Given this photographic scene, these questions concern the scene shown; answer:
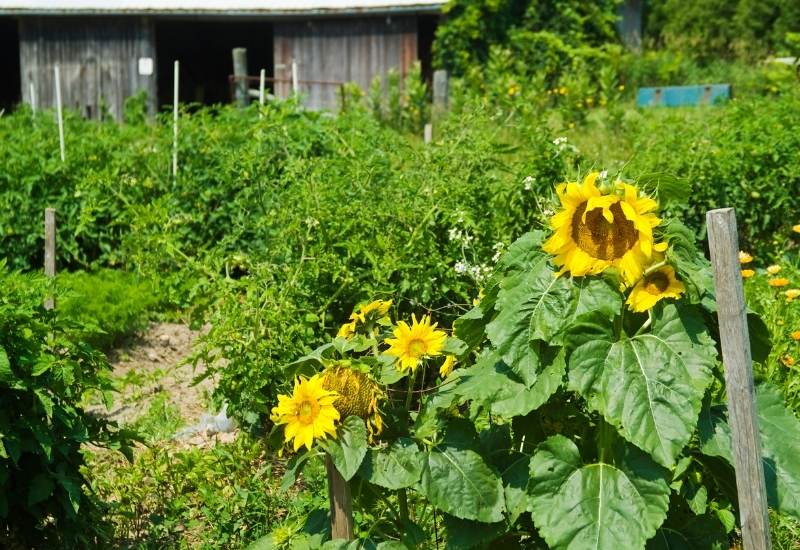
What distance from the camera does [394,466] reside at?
3.06m

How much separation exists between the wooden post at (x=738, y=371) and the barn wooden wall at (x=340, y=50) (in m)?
15.8

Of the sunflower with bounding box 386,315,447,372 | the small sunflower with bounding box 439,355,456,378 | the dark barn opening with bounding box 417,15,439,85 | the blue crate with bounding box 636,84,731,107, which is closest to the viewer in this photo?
the sunflower with bounding box 386,315,447,372

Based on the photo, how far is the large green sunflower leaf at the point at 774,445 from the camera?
2930 millimetres

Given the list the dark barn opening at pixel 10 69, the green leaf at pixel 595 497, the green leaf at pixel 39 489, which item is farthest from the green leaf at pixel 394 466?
the dark barn opening at pixel 10 69

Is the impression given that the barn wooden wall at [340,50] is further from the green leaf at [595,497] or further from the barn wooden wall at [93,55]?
the green leaf at [595,497]

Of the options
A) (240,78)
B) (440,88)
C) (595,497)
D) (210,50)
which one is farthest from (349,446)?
(210,50)

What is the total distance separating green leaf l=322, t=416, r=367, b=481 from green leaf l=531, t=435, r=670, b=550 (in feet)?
1.57

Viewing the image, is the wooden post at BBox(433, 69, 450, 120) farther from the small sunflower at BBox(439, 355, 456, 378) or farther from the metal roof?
the small sunflower at BBox(439, 355, 456, 378)

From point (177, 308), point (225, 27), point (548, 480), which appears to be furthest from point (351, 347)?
point (225, 27)

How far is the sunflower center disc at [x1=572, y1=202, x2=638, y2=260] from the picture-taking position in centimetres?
290

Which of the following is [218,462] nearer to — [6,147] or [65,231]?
[65,231]

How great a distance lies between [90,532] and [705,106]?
12776mm

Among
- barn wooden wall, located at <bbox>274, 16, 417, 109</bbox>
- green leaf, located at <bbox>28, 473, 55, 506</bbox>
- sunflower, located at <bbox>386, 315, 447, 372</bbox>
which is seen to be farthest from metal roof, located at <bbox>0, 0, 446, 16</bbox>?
sunflower, located at <bbox>386, 315, 447, 372</bbox>

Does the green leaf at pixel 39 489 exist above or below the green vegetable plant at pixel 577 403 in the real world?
below
